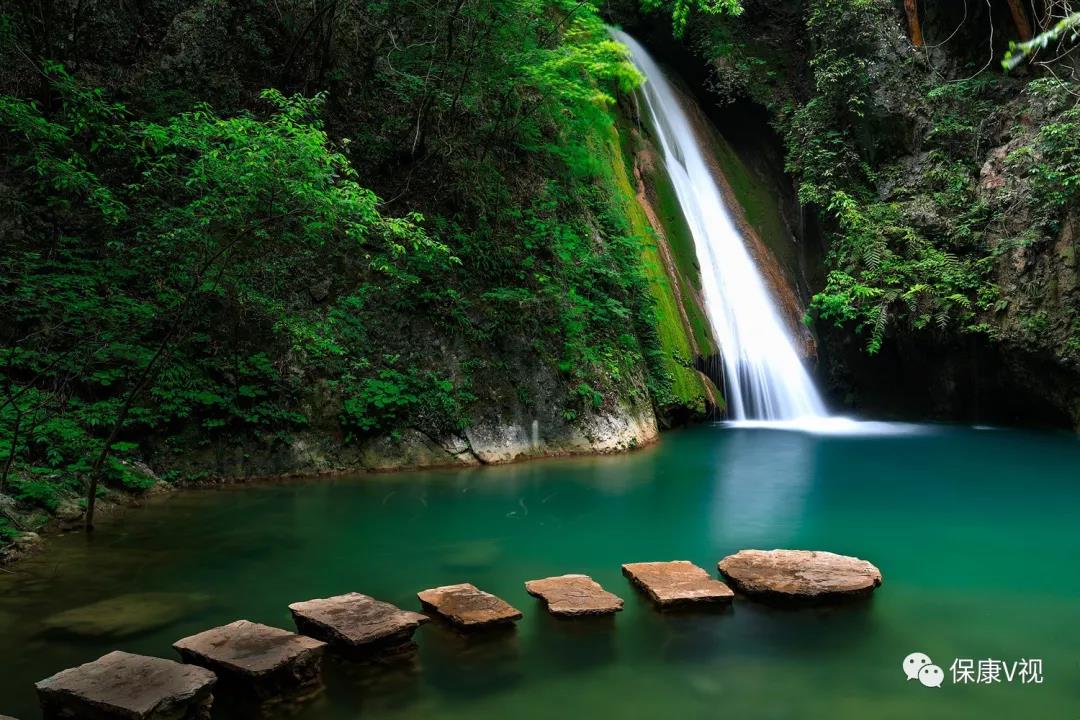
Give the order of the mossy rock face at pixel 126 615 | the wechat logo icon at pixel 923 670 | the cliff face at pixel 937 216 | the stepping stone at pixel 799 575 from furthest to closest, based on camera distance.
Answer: the cliff face at pixel 937 216 → the stepping stone at pixel 799 575 → the mossy rock face at pixel 126 615 → the wechat logo icon at pixel 923 670

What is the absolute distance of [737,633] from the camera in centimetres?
396

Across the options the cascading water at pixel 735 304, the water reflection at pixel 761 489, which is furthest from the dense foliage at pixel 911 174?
the water reflection at pixel 761 489

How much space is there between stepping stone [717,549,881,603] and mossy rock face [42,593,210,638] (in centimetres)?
349

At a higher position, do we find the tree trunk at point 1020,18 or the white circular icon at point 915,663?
the tree trunk at point 1020,18

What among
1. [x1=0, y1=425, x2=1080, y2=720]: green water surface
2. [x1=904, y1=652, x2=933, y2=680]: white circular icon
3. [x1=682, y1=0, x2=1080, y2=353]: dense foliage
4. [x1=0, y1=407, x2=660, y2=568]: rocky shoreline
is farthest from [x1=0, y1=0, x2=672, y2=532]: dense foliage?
[x1=682, y1=0, x2=1080, y2=353]: dense foliage

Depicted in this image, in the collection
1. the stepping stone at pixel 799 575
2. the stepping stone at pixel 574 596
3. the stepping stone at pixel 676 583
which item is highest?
the stepping stone at pixel 574 596

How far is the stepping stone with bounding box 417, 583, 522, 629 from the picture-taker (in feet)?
12.7

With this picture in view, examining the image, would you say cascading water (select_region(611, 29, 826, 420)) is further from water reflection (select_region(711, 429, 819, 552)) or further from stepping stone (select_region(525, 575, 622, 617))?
stepping stone (select_region(525, 575, 622, 617))

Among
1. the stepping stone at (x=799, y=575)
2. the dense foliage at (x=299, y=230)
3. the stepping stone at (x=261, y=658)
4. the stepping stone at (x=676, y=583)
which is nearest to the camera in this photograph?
the stepping stone at (x=261, y=658)

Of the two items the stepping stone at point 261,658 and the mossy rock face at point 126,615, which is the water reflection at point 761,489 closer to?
the stepping stone at point 261,658

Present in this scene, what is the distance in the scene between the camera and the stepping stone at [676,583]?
430 cm

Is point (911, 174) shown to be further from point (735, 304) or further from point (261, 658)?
point (261, 658)

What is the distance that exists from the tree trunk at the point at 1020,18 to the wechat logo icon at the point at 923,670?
15.2 metres

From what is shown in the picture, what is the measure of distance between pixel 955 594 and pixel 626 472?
4.64 metres
